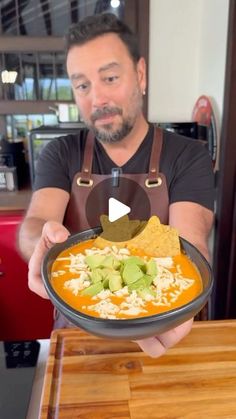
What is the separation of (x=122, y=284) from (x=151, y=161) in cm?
75

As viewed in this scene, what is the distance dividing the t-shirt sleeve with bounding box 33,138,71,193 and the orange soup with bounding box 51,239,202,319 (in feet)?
2.08

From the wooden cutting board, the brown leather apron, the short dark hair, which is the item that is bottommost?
the wooden cutting board

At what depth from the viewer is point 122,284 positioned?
56 cm

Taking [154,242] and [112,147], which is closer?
[154,242]

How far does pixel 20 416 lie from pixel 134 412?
9.1 inches

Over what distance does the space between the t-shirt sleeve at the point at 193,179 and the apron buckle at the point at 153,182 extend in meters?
0.04

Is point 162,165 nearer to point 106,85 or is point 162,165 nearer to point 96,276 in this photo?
point 106,85

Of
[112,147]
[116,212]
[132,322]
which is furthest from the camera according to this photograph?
[112,147]

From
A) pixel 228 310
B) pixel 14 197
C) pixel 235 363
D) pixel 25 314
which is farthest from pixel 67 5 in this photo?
pixel 235 363

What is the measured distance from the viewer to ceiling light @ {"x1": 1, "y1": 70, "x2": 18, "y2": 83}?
7.50 feet

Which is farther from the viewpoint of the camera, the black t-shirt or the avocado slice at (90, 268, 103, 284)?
the black t-shirt

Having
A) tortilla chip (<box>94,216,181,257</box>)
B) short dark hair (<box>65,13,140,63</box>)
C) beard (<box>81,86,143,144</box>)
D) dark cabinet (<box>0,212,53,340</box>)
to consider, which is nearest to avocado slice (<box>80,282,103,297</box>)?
tortilla chip (<box>94,216,181,257</box>)

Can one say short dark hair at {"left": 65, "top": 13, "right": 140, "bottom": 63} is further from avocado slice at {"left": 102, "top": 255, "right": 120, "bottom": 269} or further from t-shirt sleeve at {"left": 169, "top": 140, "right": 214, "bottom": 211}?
avocado slice at {"left": 102, "top": 255, "right": 120, "bottom": 269}

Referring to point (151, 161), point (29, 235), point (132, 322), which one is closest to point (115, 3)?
point (151, 161)
